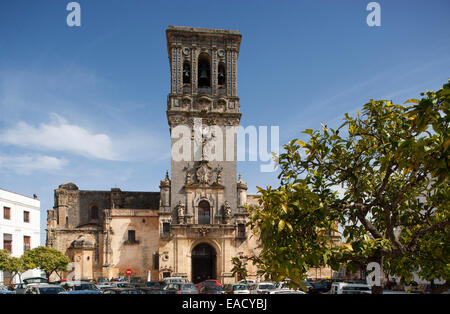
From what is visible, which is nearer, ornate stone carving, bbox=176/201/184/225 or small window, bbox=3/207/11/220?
ornate stone carving, bbox=176/201/184/225

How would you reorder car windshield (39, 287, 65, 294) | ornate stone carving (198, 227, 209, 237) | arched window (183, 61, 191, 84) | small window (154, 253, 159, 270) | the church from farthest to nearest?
arched window (183, 61, 191, 84), small window (154, 253, 159, 270), the church, ornate stone carving (198, 227, 209, 237), car windshield (39, 287, 65, 294)

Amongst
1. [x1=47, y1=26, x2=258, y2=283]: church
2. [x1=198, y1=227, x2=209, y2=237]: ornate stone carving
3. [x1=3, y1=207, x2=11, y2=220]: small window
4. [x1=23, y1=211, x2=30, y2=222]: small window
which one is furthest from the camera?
[x1=23, y1=211, x2=30, y2=222]: small window

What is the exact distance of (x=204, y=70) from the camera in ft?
139

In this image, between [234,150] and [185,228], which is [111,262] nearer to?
[185,228]

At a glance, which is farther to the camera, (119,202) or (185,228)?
(119,202)

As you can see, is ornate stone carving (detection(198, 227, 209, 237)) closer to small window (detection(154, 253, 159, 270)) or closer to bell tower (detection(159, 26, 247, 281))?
bell tower (detection(159, 26, 247, 281))

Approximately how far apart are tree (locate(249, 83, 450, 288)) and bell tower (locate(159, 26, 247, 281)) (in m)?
29.7

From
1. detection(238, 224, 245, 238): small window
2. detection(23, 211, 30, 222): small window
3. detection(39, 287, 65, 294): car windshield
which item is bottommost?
detection(39, 287, 65, 294): car windshield

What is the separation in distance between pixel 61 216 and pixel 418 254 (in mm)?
43812

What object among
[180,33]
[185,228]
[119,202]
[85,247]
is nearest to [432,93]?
[185,228]

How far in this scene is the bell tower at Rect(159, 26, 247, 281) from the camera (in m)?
39.0

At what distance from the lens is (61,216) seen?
153ft

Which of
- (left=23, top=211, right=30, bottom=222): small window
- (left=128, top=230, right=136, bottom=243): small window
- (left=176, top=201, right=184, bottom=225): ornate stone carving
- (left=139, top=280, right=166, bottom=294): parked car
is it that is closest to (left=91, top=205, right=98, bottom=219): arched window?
(left=23, top=211, right=30, bottom=222): small window

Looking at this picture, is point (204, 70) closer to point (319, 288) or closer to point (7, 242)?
point (319, 288)
